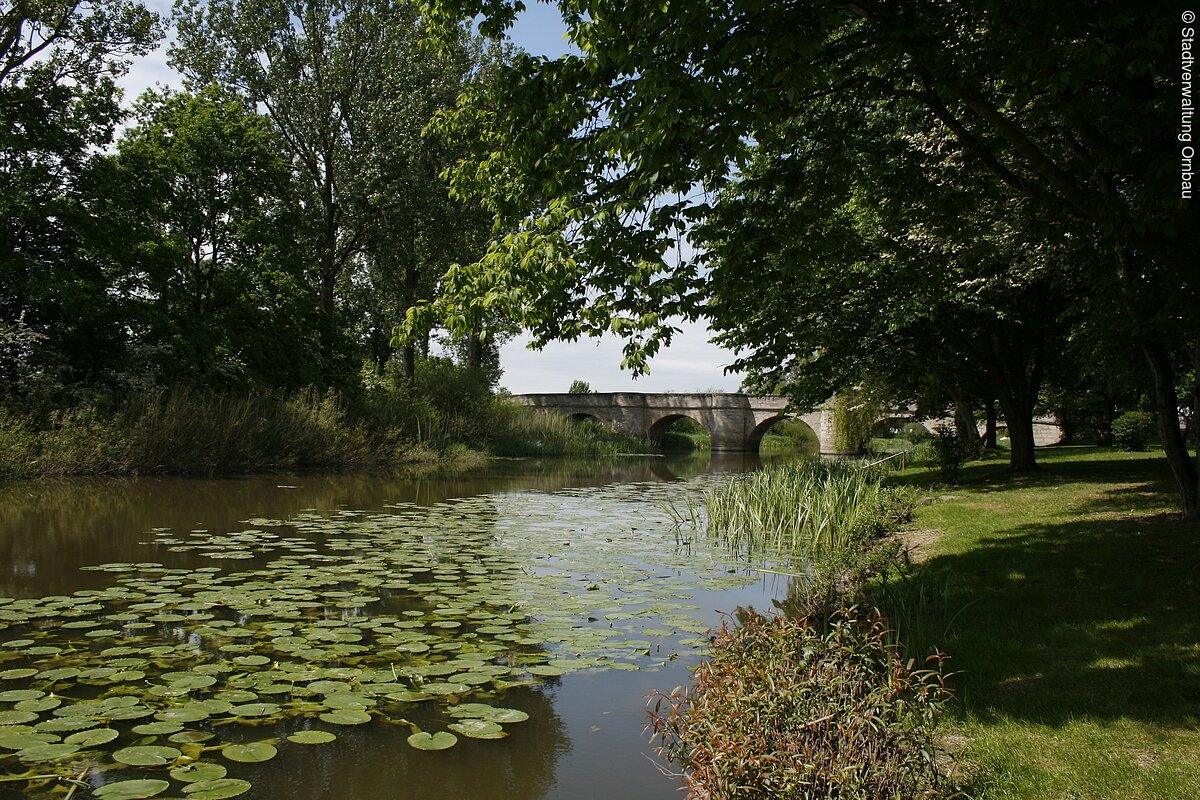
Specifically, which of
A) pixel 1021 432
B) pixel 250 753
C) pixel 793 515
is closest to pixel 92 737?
pixel 250 753

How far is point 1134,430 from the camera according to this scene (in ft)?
74.6

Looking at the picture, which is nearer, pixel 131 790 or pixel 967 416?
pixel 131 790

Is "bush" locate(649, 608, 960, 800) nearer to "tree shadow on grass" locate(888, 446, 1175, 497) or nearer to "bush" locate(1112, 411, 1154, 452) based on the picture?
"tree shadow on grass" locate(888, 446, 1175, 497)

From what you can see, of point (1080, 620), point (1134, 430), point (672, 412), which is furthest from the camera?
point (672, 412)

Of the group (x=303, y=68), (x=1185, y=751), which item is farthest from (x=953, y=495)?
(x=303, y=68)

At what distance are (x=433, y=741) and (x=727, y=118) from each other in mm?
4067

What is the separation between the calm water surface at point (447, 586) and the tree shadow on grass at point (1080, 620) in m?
1.75

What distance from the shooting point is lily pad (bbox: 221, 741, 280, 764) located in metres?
3.46

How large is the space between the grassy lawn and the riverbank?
1450cm

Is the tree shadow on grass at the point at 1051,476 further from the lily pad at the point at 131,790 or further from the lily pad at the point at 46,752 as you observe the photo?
the lily pad at the point at 46,752

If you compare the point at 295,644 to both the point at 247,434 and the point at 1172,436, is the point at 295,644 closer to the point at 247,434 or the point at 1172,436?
the point at 1172,436

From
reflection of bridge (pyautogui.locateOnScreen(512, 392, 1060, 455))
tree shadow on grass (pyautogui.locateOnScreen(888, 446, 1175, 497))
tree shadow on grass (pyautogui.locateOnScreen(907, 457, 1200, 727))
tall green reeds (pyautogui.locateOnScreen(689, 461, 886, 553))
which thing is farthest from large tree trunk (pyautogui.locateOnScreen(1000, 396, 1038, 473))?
reflection of bridge (pyautogui.locateOnScreen(512, 392, 1060, 455))

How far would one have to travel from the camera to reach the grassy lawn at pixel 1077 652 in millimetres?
3297

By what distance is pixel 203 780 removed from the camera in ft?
10.7
